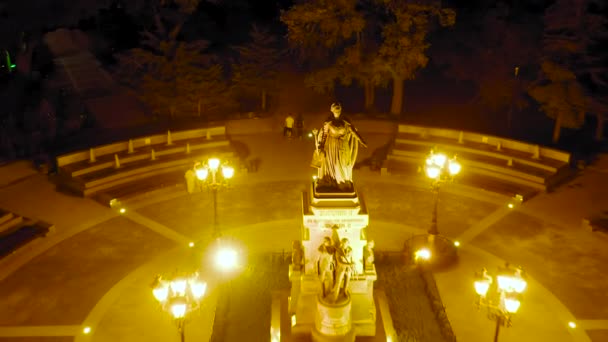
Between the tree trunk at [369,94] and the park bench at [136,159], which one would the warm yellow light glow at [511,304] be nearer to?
the park bench at [136,159]

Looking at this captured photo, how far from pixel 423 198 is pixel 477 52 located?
1286cm

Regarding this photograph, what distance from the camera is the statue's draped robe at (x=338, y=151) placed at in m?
13.6

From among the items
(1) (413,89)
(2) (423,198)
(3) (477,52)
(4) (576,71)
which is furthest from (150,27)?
(4) (576,71)

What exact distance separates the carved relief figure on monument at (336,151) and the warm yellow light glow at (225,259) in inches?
260

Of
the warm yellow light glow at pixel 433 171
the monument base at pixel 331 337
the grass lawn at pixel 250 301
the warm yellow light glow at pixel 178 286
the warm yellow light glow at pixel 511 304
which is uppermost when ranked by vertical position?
the warm yellow light glow at pixel 433 171

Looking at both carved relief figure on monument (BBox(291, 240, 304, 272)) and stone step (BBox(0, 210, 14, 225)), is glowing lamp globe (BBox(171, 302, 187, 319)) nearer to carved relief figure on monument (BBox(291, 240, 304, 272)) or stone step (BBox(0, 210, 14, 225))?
carved relief figure on monument (BBox(291, 240, 304, 272))

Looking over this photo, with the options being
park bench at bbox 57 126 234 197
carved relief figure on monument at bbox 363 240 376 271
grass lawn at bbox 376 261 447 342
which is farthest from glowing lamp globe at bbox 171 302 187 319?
park bench at bbox 57 126 234 197

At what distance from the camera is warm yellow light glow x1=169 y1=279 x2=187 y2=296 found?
12609 millimetres

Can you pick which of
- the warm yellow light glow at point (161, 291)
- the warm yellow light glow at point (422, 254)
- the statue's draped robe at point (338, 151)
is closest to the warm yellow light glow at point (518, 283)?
the statue's draped robe at point (338, 151)

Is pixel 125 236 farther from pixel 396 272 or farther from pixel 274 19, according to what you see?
pixel 274 19

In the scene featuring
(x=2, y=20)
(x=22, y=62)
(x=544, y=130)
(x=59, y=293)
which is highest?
(x=2, y=20)

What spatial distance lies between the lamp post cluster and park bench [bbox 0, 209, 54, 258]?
52.2ft

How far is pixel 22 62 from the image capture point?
36.3 metres

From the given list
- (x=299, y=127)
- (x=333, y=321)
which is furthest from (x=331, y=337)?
(x=299, y=127)
